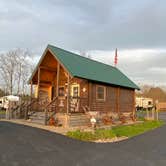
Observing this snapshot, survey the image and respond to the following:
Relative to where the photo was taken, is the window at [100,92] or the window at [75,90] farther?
Answer: the window at [75,90]

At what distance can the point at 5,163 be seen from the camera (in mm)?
6617

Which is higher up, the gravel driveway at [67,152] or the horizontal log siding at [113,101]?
the horizontal log siding at [113,101]

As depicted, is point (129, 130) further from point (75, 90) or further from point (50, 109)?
point (75, 90)

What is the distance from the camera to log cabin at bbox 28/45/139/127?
15.9 m

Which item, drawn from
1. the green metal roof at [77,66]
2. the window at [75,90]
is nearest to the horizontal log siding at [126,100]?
the green metal roof at [77,66]

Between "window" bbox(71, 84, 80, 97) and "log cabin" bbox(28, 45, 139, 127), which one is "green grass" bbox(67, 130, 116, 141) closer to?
"log cabin" bbox(28, 45, 139, 127)

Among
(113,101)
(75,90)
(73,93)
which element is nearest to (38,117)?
(73,93)

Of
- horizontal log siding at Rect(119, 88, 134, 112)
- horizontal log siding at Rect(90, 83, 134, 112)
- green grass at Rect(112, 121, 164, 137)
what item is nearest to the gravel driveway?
green grass at Rect(112, 121, 164, 137)

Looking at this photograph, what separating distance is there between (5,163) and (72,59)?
1232 centimetres

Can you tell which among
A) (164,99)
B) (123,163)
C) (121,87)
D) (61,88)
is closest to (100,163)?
(123,163)

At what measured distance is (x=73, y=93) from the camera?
19125 mm

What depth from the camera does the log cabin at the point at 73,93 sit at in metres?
15.9

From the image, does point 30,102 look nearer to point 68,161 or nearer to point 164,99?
point 68,161

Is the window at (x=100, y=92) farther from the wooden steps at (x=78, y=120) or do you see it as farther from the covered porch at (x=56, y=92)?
the wooden steps at (x=78, y=120)
